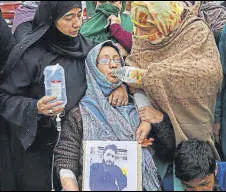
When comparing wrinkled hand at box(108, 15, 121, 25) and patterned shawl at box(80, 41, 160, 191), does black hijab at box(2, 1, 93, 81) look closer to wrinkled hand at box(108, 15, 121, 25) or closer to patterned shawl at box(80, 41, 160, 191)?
patterned shawl at box(80, 41, 160, 191)

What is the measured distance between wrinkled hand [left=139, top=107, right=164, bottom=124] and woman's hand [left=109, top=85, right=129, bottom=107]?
111 mm

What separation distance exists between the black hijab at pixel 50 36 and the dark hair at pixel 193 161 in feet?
2.50

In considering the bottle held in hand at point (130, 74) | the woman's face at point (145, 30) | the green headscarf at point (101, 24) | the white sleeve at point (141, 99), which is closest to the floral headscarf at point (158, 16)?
the woman's face at point (145, 30)

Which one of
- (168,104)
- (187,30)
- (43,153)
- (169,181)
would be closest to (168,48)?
(187,30)

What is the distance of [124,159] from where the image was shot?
2.24 meters

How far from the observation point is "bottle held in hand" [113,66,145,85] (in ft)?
7.80

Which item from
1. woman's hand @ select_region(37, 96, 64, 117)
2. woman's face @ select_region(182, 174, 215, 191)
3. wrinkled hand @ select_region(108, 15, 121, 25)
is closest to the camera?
woman's face @ select_region(182, 174, 215, 191)

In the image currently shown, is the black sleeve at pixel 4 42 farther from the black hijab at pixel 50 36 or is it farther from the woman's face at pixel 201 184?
the woman's face at pixel 201 184

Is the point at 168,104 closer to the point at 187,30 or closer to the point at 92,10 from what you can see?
the point at 187,30

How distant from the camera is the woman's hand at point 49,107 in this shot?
2.24m

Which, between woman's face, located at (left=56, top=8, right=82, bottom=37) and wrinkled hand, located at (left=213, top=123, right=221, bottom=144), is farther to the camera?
wrinkled hand, located at (left=213, top=123, right=221, bottom=144)

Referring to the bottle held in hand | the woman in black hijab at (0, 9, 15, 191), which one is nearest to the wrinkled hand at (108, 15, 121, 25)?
the bottle held in hand

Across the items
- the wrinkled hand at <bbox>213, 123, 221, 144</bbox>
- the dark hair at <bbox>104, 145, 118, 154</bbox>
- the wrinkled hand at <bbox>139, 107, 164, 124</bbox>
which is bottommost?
the dark hair at <bbox>104, 145, 118, 154</bbox>

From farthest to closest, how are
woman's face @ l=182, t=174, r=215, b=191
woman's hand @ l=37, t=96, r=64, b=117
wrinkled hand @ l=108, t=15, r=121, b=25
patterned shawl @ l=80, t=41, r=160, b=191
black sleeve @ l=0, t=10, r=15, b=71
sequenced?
1. wrinkled hand @ l=108, t=15, r=121, b=25
2. black sleeve @ l=0, t=10, r=15, b=71
3. patterned shawl @ l=80, t=41, r=160, b=191
4. woman's hand @ l=37, t=96, r=64, b=117
5. woman's face @ l=182, t=174, r=215, b=191
